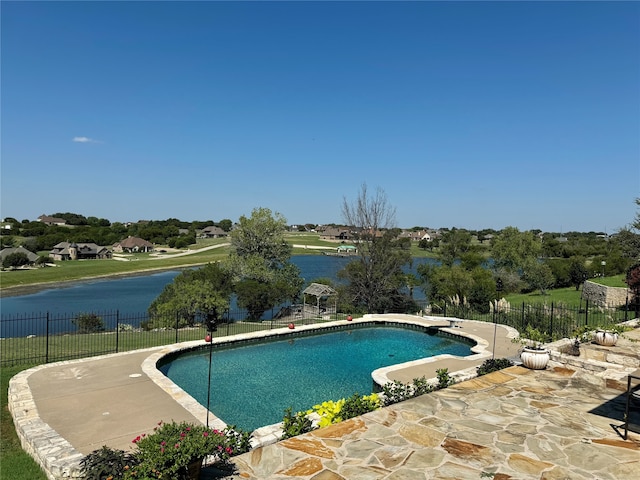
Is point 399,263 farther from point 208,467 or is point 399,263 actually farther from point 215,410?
point 208,467

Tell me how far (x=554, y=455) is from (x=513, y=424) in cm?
100

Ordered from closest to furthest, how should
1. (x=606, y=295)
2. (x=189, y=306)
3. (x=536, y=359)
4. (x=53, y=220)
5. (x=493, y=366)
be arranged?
1. (x=536, y=359)
2. (x=493, y=366)
3. (x=189, y=306)
4. (x=606, y=295)
5. (x=53, y=220)

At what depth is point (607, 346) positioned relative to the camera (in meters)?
10.7

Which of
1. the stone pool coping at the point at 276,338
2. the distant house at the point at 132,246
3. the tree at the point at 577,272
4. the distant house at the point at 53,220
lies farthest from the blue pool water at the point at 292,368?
the distant house at the point at 53,220

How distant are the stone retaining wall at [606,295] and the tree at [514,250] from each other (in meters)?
18.9

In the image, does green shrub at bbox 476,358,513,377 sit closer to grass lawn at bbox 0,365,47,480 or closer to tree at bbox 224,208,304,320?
grass lawn at bbox 0,365,47,480

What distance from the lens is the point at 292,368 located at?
13.4m

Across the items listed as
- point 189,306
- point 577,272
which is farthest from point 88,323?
point 577,272

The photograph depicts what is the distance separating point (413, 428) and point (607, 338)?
768 centimetres

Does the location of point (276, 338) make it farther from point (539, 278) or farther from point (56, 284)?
point (56, 284)

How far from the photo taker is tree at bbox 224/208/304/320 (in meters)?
27.8

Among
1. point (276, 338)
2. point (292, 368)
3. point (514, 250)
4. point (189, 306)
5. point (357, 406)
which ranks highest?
point (514, 250)

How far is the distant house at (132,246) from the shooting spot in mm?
89750

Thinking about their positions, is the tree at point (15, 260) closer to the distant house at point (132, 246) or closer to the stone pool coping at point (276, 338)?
the distant house at point (132, 246)
